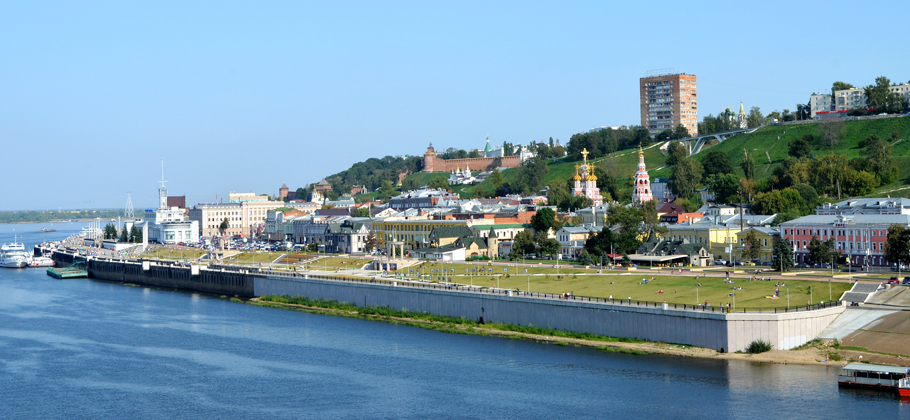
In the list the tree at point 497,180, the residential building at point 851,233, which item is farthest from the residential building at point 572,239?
the tree at point 497,180

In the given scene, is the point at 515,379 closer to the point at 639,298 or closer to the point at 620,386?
the point at 620,386

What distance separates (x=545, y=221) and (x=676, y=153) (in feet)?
174

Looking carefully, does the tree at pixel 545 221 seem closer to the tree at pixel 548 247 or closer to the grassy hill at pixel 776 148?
the tree at pixel 548 247

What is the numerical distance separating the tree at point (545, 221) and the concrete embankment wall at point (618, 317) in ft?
108

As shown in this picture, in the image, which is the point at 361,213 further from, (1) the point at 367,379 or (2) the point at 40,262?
(1) the point at 367,379

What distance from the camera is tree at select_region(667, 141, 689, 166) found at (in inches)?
5812

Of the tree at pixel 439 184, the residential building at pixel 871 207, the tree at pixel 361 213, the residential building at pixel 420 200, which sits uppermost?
the tree at pixel 439 184

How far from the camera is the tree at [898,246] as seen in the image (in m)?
62.5

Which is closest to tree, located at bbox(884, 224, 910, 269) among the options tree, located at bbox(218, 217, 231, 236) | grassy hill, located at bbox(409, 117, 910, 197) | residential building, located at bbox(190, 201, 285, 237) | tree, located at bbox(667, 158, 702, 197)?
grassy hill, located at bbox(409, 117, 910, 197)

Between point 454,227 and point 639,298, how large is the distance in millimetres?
47158

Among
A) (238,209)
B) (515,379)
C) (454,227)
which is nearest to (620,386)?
(515,379)

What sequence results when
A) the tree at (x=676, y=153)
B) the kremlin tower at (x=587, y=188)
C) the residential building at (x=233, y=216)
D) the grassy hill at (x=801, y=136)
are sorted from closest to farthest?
the grassy hill at (x=801, y=136)
the kremlin tower at (x=587, y=188)
the tree at (x=676, y=153)
the residential building at (x=233, y=216)

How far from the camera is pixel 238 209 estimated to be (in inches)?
7392

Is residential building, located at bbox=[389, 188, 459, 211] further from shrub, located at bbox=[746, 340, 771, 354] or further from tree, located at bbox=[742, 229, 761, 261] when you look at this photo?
shrub, located at bbox=[746, 340, 771, 354]
